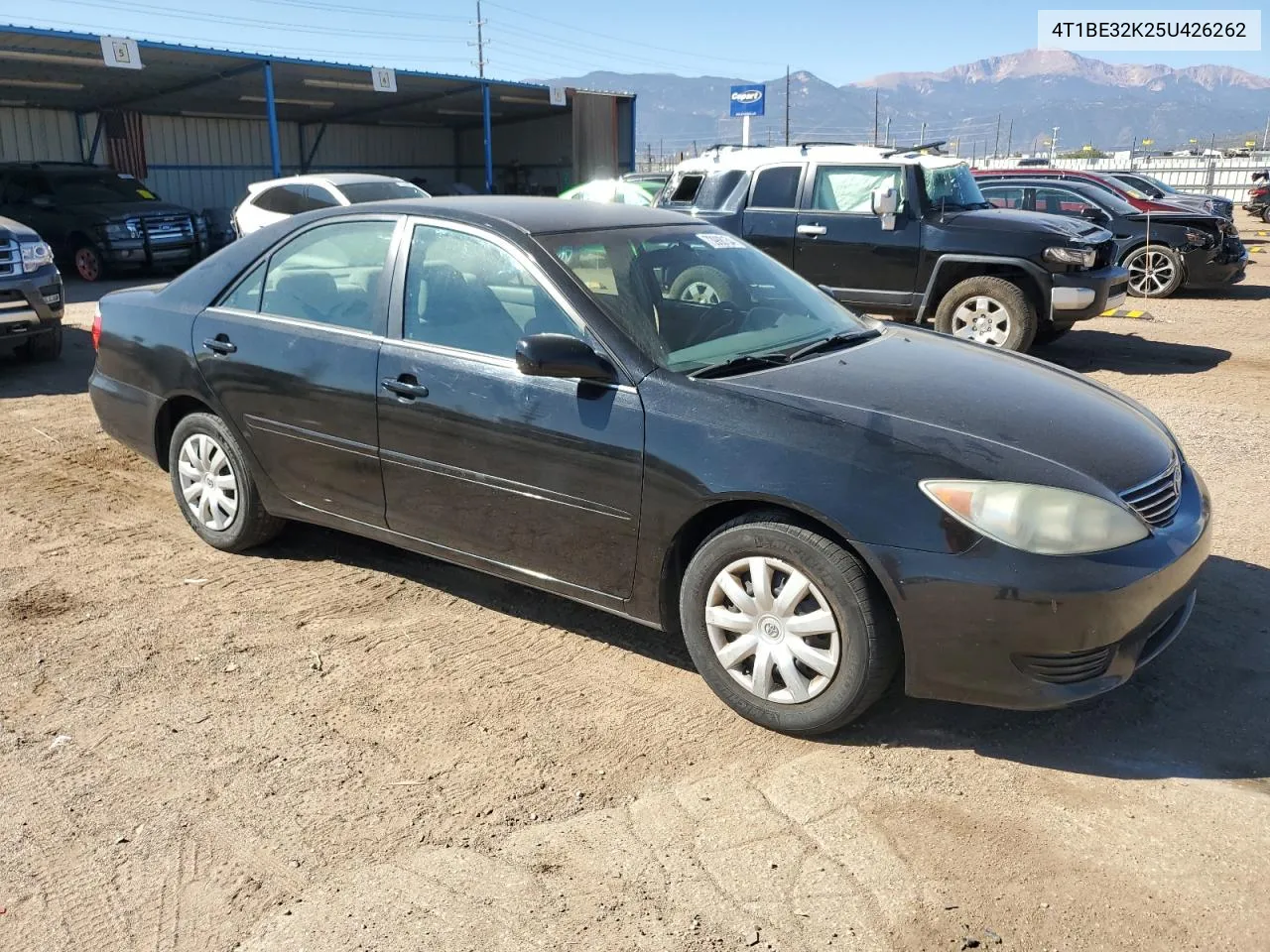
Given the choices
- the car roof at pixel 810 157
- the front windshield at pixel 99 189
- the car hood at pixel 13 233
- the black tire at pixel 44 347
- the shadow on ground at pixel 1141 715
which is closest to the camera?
the shadow on ground at pixel 1141 715

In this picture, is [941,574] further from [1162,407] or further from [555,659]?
[1162,407]

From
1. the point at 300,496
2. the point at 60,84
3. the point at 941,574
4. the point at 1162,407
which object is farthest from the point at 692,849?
the point at 60,84

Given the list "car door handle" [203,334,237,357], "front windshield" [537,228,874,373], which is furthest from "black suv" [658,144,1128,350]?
"car door handle" [203,334,237,357]

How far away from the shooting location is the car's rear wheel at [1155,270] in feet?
44.5

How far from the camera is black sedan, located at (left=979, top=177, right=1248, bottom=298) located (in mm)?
13320

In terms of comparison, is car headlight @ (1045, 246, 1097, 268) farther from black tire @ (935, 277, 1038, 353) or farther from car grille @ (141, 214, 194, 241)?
car grille @ (141, 214, 194, 241)

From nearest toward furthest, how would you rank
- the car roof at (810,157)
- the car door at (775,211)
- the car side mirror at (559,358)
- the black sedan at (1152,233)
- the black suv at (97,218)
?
the car side mirror at (559,358) → the car roof at (810,157) → the car door at (775,211) → the black sedan at (1152,233) → the black suv at (97,218)

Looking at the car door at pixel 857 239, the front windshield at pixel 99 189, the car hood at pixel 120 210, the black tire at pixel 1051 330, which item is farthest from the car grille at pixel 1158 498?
the front windshield at pixel 99 189

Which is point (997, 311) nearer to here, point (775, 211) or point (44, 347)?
point (775, 211)

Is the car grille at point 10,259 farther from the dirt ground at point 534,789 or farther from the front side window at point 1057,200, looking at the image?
the front side window at point 1057,200

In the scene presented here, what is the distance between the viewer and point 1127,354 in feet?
33.8

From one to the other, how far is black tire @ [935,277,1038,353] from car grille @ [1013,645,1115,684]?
6.41 metres

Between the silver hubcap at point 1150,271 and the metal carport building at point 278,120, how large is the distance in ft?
55.1

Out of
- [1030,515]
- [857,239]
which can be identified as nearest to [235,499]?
[1030,515]
